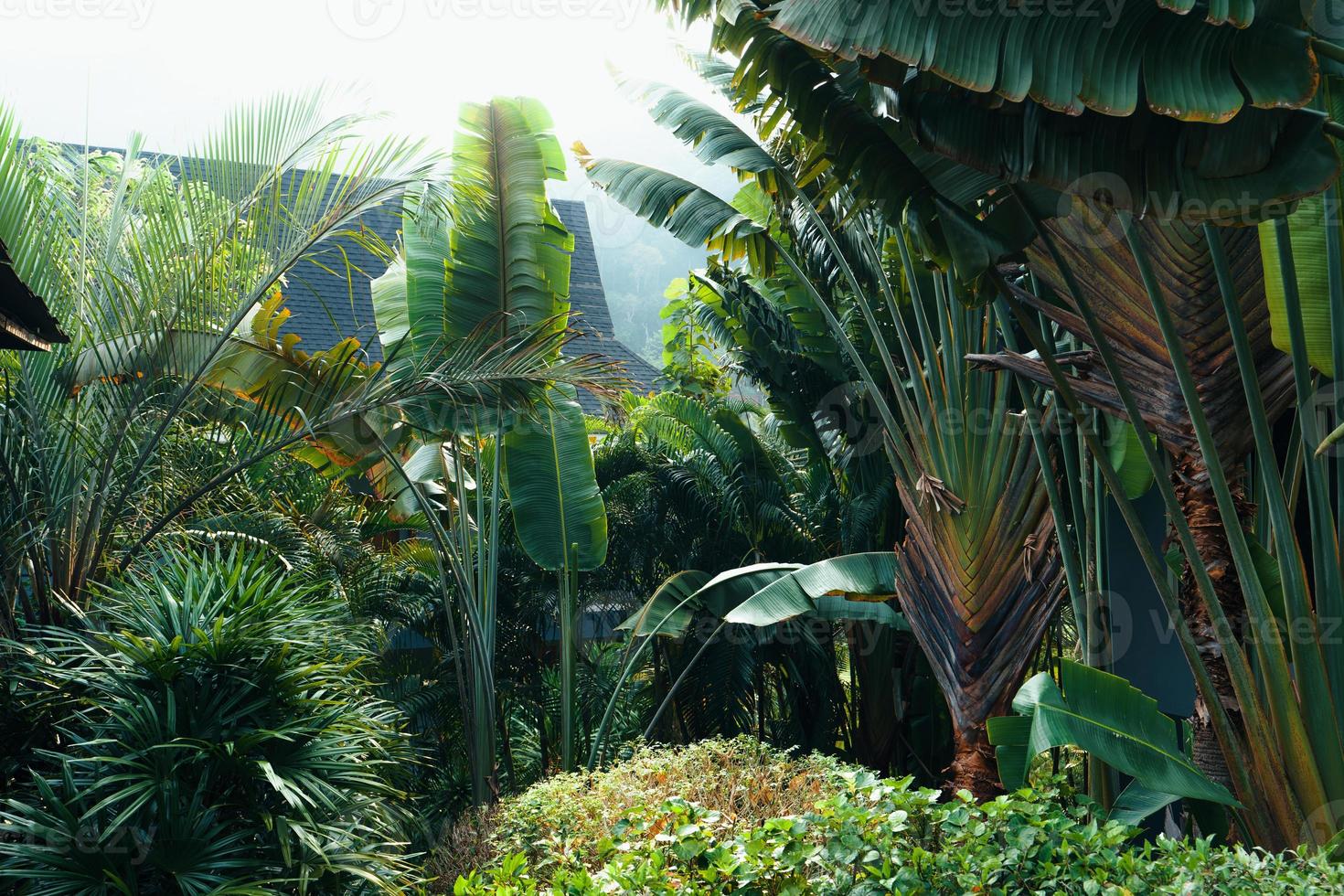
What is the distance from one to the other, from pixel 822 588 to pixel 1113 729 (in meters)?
2.92

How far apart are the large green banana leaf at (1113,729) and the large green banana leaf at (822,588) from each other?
2665 millimetres

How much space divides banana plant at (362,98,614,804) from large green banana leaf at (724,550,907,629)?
5.75 feet

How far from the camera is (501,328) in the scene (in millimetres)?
7859

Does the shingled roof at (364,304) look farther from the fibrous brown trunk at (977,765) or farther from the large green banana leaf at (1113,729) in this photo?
the large green banana leaf at (1113,729)

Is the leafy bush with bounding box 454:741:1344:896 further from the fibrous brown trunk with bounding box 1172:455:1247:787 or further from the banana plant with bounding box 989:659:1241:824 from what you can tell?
the fibrous brown trunk with bounding box 1172:455:1247:787

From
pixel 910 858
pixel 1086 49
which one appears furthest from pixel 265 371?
pixel 1086 49

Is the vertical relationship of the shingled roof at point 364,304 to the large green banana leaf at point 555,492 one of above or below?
above

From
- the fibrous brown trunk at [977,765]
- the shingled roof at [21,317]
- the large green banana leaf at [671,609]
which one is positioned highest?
the shingled roof at [21,317]

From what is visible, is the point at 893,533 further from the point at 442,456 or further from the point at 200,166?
the point at 200,166

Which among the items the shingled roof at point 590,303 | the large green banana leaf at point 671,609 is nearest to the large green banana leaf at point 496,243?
the large green banana leaf at point 671,609

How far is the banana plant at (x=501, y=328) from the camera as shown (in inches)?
298

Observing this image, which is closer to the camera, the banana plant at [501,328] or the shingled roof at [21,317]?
the shingled roof at [21,317]

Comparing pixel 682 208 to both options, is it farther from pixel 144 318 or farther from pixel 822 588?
pixel 144 318

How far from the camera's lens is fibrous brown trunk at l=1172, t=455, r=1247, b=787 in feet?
14.7
